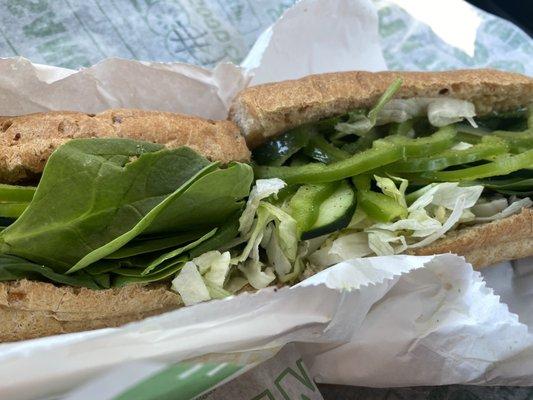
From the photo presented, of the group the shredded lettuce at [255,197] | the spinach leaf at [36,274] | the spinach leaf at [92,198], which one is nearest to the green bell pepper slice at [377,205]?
the shredded lettuce at [255,197]

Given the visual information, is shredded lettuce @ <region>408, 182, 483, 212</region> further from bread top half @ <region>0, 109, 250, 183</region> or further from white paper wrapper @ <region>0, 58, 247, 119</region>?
white paper wrapper @ <region>0, 58, 247, 119</region>

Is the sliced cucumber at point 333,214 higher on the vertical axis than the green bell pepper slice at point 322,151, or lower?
lower

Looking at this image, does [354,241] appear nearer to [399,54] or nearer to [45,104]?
[45,104]

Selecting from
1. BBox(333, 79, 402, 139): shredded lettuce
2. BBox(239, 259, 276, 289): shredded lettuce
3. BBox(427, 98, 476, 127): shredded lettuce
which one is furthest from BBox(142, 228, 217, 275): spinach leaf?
BBox(427, 98, 476, 127): shredded lettuce

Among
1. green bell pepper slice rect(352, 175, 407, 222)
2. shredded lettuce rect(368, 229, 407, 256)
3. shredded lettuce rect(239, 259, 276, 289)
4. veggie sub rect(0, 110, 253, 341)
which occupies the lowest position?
shredded lettuce rect(368, 229, 407, 256)

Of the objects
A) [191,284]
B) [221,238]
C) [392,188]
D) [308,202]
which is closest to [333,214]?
[308,202]

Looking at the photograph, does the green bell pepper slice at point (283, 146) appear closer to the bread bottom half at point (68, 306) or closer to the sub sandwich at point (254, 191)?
the sub sandwich at point (254, 191)
